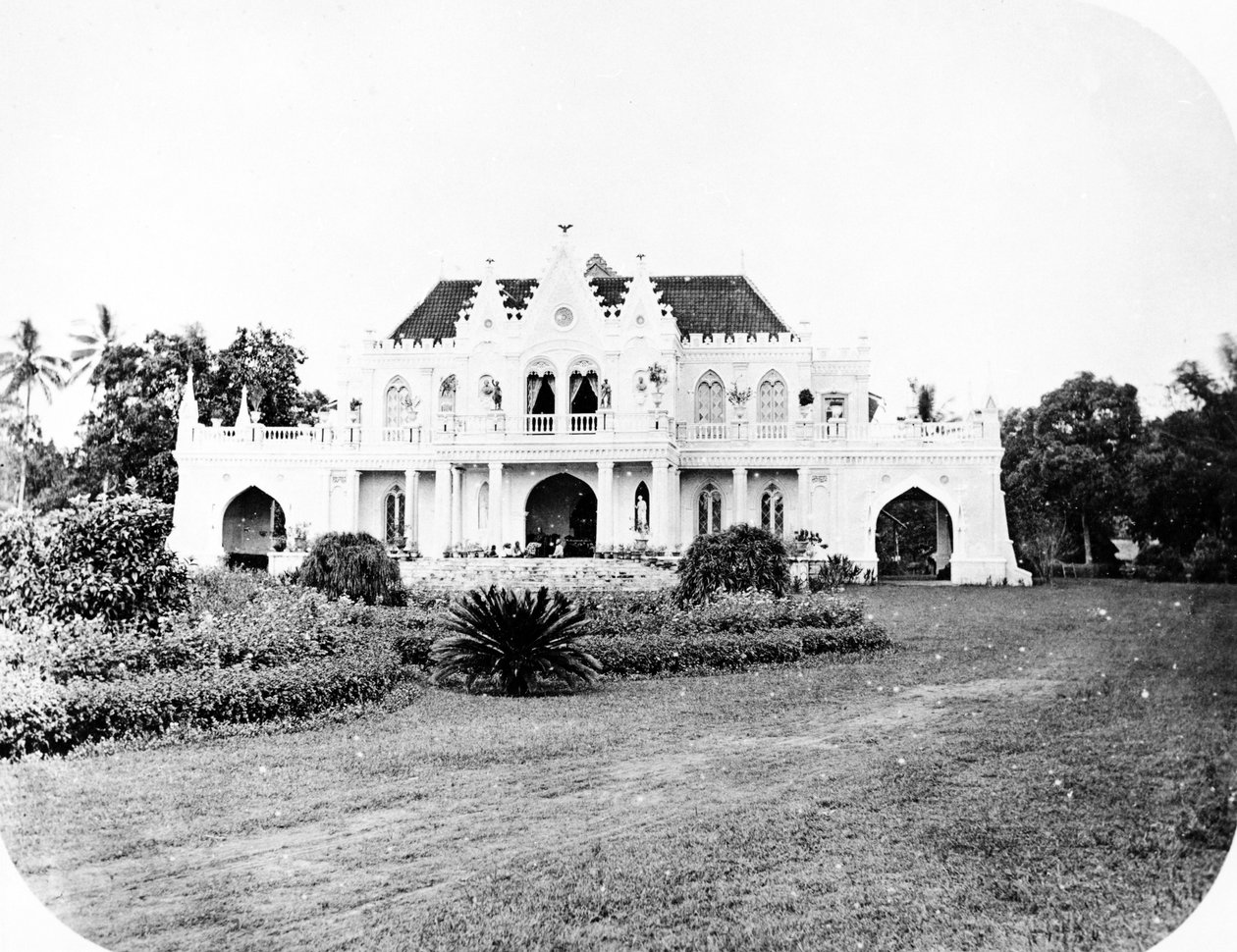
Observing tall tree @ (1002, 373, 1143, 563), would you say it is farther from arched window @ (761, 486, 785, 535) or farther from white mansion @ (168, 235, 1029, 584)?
arched window @ (761, 486, 785, 535)

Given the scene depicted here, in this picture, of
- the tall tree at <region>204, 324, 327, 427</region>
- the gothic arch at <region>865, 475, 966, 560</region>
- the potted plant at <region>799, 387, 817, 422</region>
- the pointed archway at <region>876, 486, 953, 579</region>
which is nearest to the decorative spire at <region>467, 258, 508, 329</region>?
the tall tree at <region>204, 324, 327, 427</region>

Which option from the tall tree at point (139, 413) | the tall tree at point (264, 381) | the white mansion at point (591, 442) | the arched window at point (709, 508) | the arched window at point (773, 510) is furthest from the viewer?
the arched window at point (773, 510)

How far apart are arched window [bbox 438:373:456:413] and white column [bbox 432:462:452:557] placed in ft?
6.24

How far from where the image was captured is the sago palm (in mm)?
7953

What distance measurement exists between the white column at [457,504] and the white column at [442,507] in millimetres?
45

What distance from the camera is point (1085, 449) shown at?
302 inches

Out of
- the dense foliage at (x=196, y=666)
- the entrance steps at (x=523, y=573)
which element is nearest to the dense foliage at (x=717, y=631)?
the entrance steps at (x=523, y=573)

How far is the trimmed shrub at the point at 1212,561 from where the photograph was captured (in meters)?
6.65

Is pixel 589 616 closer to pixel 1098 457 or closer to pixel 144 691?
pixel 144 691

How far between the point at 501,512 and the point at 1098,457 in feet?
23.6

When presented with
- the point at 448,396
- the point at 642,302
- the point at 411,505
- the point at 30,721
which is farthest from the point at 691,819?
the point at 642,302

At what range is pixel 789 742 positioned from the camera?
653 centimetres

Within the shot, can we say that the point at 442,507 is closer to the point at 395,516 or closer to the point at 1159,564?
the point at 395,516

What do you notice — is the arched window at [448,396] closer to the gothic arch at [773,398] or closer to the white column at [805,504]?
the white column at [805,504]
